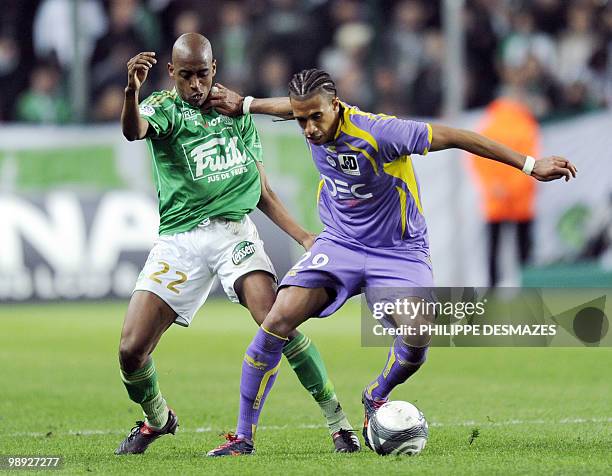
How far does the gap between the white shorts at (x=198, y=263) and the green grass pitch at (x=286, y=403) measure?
85cm

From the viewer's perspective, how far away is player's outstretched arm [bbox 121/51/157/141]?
6.53 m

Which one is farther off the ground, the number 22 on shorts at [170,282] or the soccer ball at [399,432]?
the number 22 on shorts at [170,282]

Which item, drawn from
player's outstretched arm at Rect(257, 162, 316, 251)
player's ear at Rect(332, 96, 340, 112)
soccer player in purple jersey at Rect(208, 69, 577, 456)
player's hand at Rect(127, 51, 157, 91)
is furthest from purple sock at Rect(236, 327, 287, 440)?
player's hand at Rect(127, 51, 157, 91)

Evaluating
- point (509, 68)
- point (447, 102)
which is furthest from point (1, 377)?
point (509, 68)

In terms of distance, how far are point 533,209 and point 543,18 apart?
3032mm

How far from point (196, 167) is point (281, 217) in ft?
1.86

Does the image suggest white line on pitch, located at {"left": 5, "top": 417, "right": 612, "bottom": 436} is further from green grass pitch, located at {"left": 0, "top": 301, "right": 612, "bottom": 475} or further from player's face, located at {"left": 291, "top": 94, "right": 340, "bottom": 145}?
player's face, located at {"left": 291, "top": 94, "right": 340, "bottom": 145}

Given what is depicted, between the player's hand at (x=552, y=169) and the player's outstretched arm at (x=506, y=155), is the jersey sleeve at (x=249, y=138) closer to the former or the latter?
the player's outstretched arm at (x=506, y=155)

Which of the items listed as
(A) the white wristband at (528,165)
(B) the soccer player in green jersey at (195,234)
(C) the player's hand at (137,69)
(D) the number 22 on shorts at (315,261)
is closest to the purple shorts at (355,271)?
(D) the number 22 on shorts at (315,261)

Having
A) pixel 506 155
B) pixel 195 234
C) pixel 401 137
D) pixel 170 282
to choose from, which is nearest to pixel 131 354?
pixel 170 282

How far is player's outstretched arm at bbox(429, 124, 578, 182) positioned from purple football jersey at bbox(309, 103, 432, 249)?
14cm

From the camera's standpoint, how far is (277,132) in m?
16.1

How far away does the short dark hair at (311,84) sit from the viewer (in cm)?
671

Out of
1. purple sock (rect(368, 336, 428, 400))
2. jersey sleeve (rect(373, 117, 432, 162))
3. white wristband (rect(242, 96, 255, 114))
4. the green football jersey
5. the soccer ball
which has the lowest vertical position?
the soccer ball
